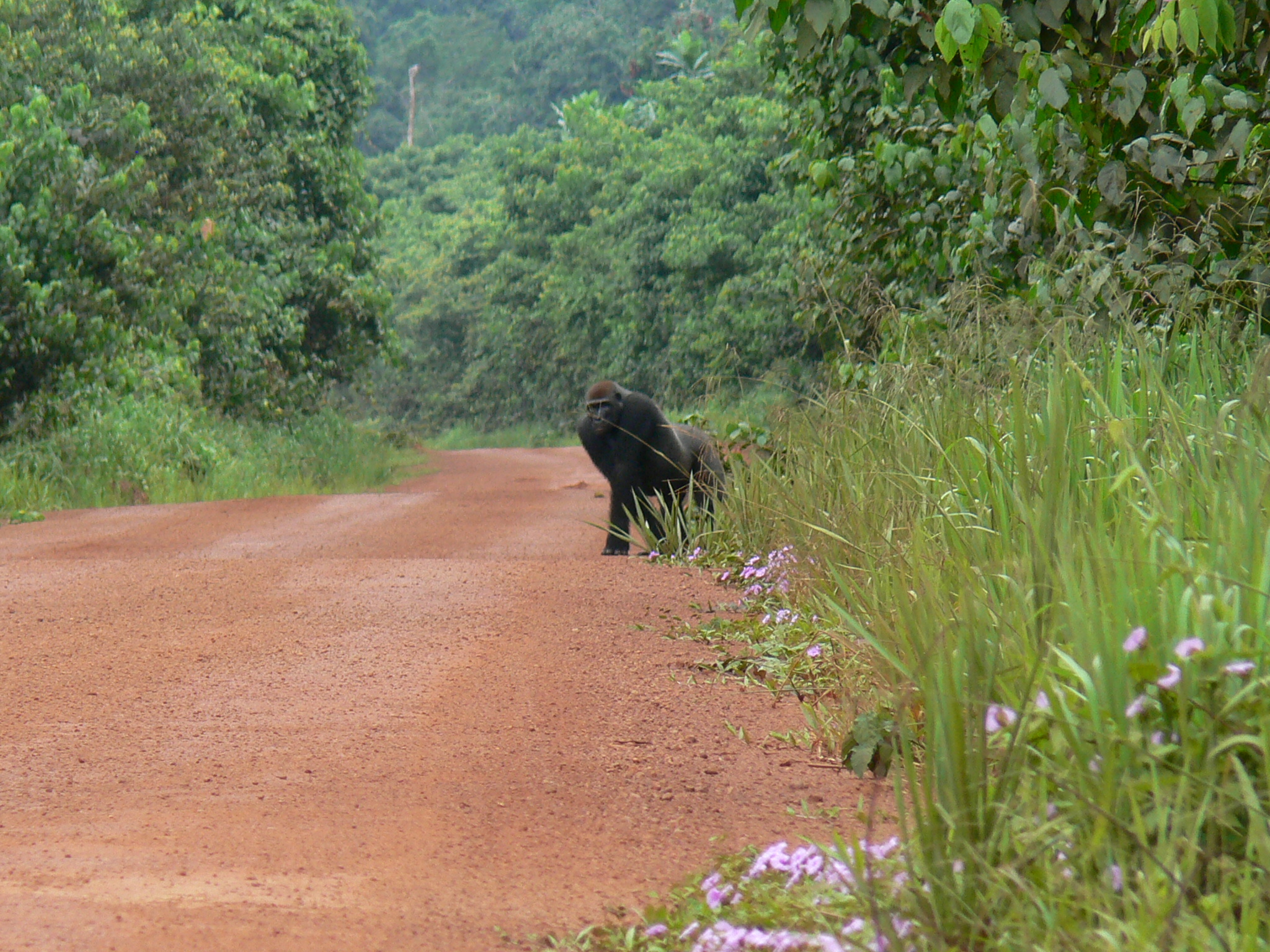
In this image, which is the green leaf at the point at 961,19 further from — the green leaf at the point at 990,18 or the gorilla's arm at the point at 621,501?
the gorilla's arm at the point at 621,501

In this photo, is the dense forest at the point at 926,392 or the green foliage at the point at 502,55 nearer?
the dense forest at the point at 926,392

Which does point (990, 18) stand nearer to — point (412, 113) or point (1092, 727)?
point (1092, 727)

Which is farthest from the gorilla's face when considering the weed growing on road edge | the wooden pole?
the wooden pole

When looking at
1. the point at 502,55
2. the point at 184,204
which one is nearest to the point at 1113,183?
the point at 184,204

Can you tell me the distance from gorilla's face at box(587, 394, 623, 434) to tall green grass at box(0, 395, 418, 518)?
4807 mm

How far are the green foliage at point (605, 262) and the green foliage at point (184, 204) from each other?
2.38 metres

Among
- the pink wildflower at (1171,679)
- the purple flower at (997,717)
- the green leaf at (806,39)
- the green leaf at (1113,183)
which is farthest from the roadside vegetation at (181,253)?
the pink wildflower at (1171,679)

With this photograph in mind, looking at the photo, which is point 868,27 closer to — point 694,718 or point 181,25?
point 694,718

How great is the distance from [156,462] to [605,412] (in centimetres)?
619

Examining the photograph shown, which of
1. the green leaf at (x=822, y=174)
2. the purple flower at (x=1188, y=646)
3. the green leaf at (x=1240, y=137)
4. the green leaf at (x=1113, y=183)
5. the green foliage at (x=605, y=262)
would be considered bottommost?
the green foliage at (x=605, y=262)

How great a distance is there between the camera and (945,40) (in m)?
3.72

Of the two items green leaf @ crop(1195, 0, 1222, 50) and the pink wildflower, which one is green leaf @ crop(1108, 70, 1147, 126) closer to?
green leaf @ crop(1195, 0, 1222, 50)

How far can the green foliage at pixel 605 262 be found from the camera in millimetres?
25609

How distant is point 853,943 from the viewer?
70.7 inches
